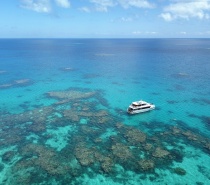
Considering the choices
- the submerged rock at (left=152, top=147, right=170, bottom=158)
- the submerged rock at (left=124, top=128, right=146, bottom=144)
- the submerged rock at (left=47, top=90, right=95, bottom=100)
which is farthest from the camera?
the submerged rock at (left=47, top=90, right=95, bottom=100)

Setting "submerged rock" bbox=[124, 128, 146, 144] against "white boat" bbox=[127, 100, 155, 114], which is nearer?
"submerged rock" bbox=[124, 128, 146, 144]

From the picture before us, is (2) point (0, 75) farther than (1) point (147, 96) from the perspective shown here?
Yes

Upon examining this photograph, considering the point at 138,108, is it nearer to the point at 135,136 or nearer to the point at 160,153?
the point at 135,136

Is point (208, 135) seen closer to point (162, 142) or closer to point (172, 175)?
point (162, 142)

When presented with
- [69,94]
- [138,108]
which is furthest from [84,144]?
[69,94]

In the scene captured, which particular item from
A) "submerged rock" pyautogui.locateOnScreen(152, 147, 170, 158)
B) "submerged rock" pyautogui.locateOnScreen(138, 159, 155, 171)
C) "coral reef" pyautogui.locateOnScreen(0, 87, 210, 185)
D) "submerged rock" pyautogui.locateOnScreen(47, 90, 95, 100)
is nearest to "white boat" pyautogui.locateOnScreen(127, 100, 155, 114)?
"coral reef" pyautogui.locateOnScreen(0, 87, 210, 185)

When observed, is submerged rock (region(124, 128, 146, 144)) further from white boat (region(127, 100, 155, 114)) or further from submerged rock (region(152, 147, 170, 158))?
white boat (region(127, 100, 155, 114))

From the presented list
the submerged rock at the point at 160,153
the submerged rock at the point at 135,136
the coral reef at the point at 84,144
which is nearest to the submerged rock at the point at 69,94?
the coral reef at the point at 84,144

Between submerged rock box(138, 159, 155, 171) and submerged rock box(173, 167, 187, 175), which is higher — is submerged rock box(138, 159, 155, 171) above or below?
above

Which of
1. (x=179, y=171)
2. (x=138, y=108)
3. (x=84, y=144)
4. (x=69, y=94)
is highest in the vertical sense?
(x=138, y=108)

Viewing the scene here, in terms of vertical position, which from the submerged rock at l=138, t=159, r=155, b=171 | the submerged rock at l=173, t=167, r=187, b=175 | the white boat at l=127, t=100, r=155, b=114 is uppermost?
the white boat at l=127, t=100, r=155, b=114

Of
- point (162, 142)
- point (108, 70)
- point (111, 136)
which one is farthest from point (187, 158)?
point (108, 70)
